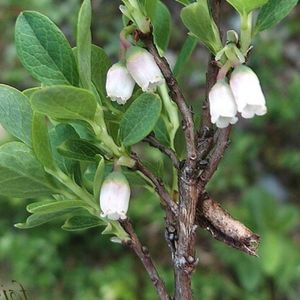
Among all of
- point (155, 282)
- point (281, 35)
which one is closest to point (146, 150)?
point (281, 35)

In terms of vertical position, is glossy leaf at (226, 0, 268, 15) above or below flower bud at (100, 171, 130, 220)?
above

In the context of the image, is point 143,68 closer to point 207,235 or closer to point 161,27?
point 161,27

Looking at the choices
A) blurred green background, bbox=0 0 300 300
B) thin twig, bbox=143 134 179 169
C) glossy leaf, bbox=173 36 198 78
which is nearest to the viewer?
thin twig, bbox=143 134 179 169

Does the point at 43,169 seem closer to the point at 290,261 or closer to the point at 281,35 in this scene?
the point at 290,261

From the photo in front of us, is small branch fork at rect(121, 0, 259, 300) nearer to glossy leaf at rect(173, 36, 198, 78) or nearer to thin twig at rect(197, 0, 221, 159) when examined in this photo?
thin twig at rect(197, 0, 221, 159)

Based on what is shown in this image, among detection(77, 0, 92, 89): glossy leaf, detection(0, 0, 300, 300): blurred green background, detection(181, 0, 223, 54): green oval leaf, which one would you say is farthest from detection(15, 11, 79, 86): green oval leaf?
detection(0, 0, 300, 300): blurred green background

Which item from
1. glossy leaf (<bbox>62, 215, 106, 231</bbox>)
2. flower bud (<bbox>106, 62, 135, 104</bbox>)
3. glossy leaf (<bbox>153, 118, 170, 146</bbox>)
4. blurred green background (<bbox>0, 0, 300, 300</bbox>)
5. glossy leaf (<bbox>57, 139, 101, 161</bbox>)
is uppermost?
flower bud (<bbox>106, 62, 135, 104</bbox>)
